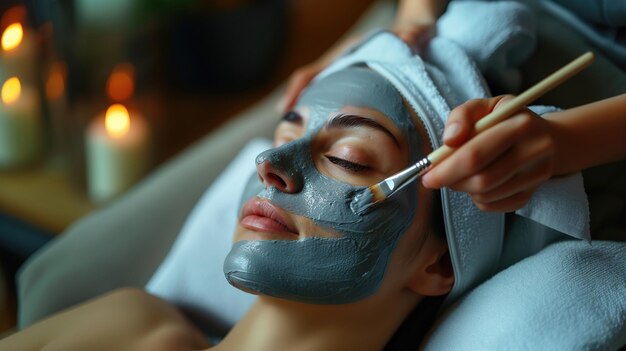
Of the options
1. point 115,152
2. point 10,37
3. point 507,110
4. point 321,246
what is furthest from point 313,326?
point 115,152

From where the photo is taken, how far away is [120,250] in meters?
1.21

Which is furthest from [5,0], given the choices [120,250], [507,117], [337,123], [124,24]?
[507,117]

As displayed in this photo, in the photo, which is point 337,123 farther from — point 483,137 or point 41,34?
point 41,34

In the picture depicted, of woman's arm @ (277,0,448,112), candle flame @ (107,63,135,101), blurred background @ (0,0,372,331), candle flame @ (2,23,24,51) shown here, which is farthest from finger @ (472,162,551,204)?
candle flame @ (107,63,135,101)

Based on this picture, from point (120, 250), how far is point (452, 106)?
0.58m

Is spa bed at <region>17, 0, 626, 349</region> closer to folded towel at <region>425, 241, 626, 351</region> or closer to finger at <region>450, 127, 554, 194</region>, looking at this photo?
folded towel at <region>425, 241, 626, 351</region>

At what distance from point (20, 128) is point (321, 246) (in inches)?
42.6

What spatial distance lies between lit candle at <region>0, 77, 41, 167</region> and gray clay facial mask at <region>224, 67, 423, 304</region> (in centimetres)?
92

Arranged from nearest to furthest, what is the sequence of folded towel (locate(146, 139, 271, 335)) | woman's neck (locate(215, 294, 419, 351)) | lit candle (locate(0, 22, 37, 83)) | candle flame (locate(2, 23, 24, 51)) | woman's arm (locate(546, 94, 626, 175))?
woman's arm (locate(546, 94, 626, 175)) < woman's neck (locate(215, 294, 419, 351)) < folded towel (locate(146, 139, 271, 335)) < candle flame (locate(2, 23, 24, 51)) < lit candle (locate(0, 22, 37, 83))

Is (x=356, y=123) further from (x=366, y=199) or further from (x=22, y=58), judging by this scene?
(x=22, y=58)

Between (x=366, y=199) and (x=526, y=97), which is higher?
(x=526, y=97)

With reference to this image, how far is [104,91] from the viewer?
Answer: 6.22 feet

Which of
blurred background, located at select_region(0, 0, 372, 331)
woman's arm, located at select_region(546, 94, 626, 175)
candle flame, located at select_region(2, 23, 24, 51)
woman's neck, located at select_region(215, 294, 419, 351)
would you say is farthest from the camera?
blurred background, located at select_region(0, 0, 372, 331)

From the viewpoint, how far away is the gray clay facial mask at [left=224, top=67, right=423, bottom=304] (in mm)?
856
